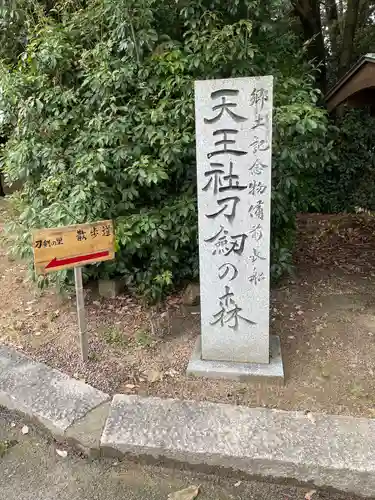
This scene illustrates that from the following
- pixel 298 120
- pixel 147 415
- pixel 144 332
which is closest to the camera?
pixel 147 415

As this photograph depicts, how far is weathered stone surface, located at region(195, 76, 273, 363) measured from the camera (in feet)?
8.57

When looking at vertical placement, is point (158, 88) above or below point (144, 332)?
above

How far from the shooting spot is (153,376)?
9.96 ft

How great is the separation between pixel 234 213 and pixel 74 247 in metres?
1.09

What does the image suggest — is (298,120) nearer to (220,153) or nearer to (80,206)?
(220,153)

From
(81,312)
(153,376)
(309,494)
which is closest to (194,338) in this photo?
(153,376)

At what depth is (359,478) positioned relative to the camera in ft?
6.95

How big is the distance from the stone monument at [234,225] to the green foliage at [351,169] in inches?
220

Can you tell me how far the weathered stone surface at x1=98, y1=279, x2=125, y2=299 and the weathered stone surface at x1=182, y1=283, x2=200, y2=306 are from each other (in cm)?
65

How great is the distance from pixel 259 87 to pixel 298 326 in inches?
80.4

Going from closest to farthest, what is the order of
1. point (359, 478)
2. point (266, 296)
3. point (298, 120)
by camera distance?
point (359, 478) → point (266, 296) → point (298, 120)

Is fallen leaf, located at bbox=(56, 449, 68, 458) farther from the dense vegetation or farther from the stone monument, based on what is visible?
the dense vegetation

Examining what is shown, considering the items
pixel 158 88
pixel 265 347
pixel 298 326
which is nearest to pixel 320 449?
pixel 265 347

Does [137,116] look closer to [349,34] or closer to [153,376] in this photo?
[153,376]
